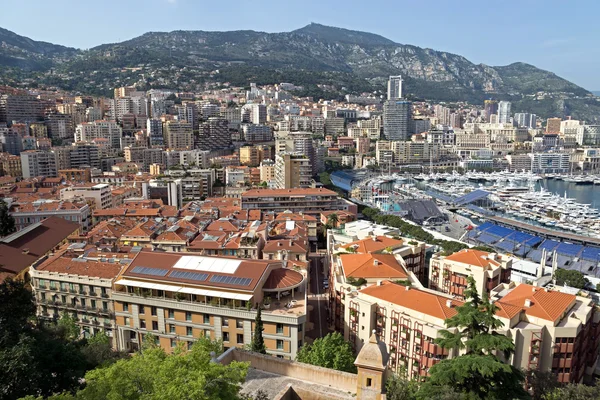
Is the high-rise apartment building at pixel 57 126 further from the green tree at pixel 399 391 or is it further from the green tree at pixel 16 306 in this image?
the green tree at pixel 399 391

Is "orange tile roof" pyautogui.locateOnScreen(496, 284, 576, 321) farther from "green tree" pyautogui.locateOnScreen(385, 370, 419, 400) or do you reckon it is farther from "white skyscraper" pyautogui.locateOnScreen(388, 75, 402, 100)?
"white skyscraper" pyautogui.locateOnScreen(388, 75, 402, 100)

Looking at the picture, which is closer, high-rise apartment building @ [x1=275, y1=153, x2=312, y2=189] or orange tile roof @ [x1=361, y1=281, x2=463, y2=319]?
orange tile roof @ [x1=361, y1=281, x2=463, y2=319]

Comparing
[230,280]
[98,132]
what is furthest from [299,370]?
[98,132]

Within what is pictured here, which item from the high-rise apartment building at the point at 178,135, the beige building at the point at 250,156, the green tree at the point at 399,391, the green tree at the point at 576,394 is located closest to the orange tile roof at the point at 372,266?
the green tree at the point at 399,391

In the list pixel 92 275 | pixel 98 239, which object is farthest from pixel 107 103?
pixel 92 275

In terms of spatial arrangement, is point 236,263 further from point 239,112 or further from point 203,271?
point 239,112

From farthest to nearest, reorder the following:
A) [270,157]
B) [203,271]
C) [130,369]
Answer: [270,157], [203,271], [130,369]

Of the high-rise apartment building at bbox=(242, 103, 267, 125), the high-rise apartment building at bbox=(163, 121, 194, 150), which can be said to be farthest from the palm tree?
the high-rise apartment building at bbox=(242, 103, 267, 125)
